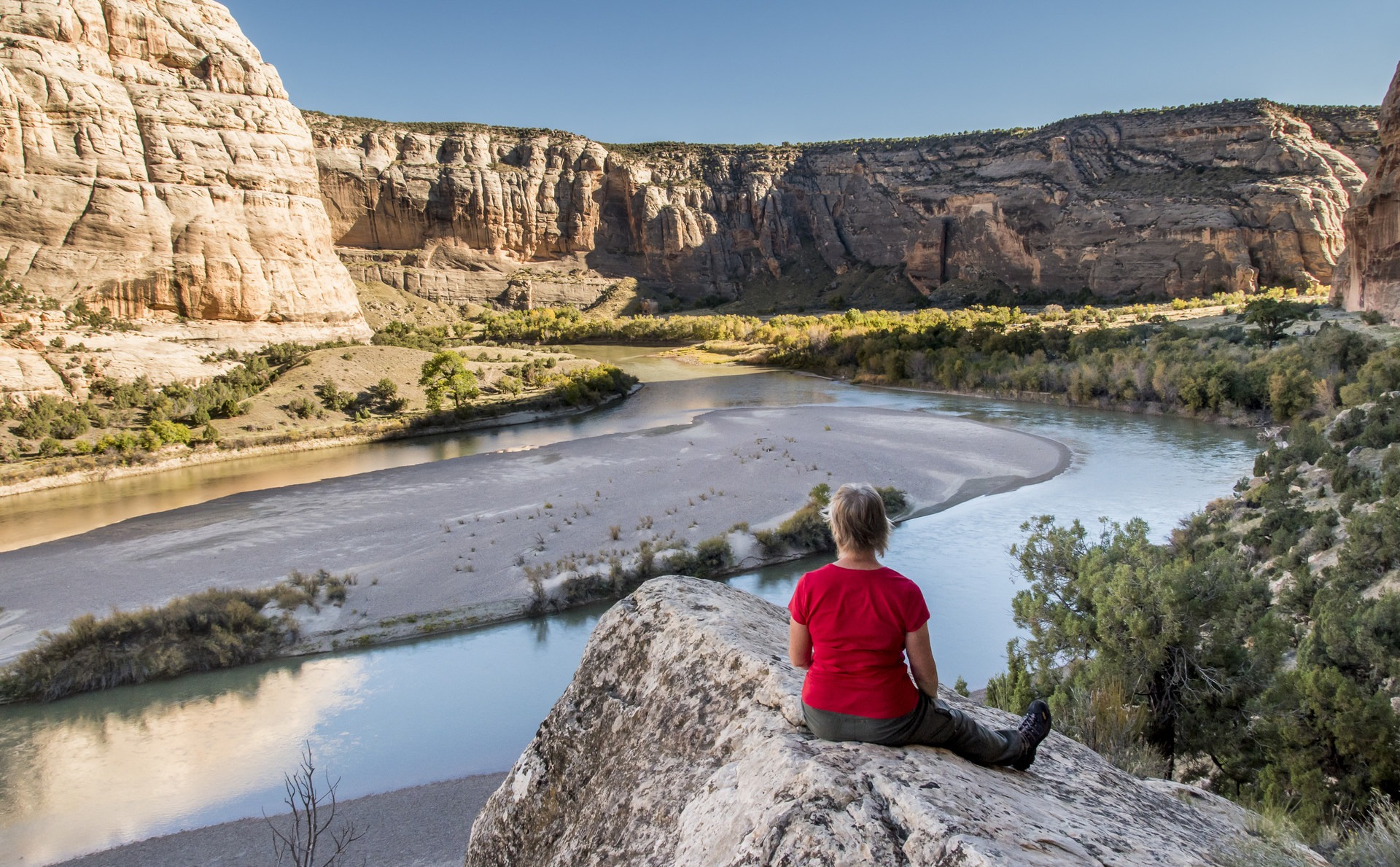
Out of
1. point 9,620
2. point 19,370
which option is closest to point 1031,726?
point 9,620

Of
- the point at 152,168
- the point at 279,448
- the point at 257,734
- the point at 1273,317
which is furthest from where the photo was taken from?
the point at 152,168

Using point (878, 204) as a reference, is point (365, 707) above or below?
below

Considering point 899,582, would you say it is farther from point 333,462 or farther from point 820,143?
point 820,143

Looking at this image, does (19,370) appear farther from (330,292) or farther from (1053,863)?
(1053,863)

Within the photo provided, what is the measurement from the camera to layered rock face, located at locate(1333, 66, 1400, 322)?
30.6m

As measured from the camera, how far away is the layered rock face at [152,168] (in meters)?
43.0

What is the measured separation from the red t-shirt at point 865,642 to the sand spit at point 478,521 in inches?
528

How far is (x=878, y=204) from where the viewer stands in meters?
96.7

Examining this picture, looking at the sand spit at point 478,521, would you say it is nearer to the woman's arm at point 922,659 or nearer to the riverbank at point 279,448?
the riverbank at point 279,448

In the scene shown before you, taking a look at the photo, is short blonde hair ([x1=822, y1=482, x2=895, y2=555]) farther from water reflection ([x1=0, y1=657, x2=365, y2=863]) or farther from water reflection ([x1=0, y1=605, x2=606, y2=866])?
water reflection ([x1=0, y1=657, x2=365, y2=863])

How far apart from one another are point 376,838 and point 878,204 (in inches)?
3804

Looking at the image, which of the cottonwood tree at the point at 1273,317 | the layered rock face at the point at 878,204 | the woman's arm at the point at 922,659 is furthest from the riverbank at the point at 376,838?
the layered rock face at the point at 878,204

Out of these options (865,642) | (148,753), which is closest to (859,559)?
(865,642)

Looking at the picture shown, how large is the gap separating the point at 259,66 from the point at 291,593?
5034 centimetres
